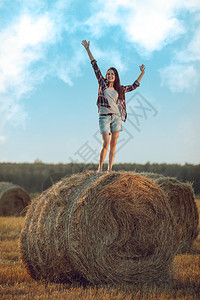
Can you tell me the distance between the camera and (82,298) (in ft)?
13.4

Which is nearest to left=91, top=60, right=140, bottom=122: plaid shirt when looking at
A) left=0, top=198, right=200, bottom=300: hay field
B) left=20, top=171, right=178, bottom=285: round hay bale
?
left=20, top=171, right=178, bottom=285: round hay bale

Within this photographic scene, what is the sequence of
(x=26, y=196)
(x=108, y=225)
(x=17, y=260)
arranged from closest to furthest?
(x=108, y=225) < (x=17, y=260) < (x=26, y=196)

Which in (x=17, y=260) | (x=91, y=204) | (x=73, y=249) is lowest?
(x=17, y=260)

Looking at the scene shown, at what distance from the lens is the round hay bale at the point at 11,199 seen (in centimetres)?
1335

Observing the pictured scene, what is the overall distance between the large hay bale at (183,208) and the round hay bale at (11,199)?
21.3 feet

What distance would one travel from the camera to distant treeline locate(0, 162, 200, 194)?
70.3 feet

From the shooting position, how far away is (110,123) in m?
6.04

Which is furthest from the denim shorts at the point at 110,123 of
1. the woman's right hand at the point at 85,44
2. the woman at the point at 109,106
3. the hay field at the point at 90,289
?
the hay field at the point at 90,289

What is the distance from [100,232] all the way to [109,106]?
1957 millimetres

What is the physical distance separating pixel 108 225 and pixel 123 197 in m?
0.40

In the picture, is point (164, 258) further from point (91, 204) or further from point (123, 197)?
point (91, 204)

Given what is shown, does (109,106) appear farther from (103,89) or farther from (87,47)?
(87,47)

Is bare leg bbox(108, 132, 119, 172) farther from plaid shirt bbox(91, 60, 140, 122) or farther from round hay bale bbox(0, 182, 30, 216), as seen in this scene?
round hay bale bbox(0, 182, 30, 216)

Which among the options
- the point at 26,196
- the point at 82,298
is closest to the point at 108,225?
the point at 82,298
